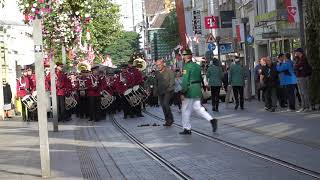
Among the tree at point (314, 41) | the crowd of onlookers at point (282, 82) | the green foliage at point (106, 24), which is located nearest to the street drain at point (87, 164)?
the crowd of onlookers at point (282, 82)

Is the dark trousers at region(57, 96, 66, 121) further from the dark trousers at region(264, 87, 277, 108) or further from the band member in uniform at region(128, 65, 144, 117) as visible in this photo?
the dark trousers at region(264, 87, 277, 108)

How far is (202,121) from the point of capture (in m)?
22.0

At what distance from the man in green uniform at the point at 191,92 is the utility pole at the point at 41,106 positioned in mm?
6059

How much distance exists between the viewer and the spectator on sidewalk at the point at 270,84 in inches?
938

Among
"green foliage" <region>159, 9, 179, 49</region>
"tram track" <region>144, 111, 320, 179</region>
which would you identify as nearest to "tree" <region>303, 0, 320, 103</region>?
"tram track" <region>144, 111, 320, 179</region>

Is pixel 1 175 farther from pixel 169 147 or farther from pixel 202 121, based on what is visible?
pixel 202 121

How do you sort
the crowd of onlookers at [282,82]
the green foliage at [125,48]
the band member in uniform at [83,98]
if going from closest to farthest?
the crowd of onlookers at [282,82] < the band member in uniform at [83,98] < the green foliage at [125,48]

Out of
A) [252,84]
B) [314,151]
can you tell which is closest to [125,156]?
[314,151]

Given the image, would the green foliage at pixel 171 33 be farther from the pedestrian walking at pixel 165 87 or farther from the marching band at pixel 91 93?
the pedestrian walking at pixel 165 87

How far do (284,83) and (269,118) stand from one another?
3.27 metres

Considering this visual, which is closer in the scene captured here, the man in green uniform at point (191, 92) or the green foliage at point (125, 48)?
the man in green uniform at point (191, 92)

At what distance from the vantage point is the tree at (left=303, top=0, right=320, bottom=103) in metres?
23.1

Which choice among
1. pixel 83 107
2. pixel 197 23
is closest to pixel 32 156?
pixel 83 107

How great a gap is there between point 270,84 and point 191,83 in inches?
272
